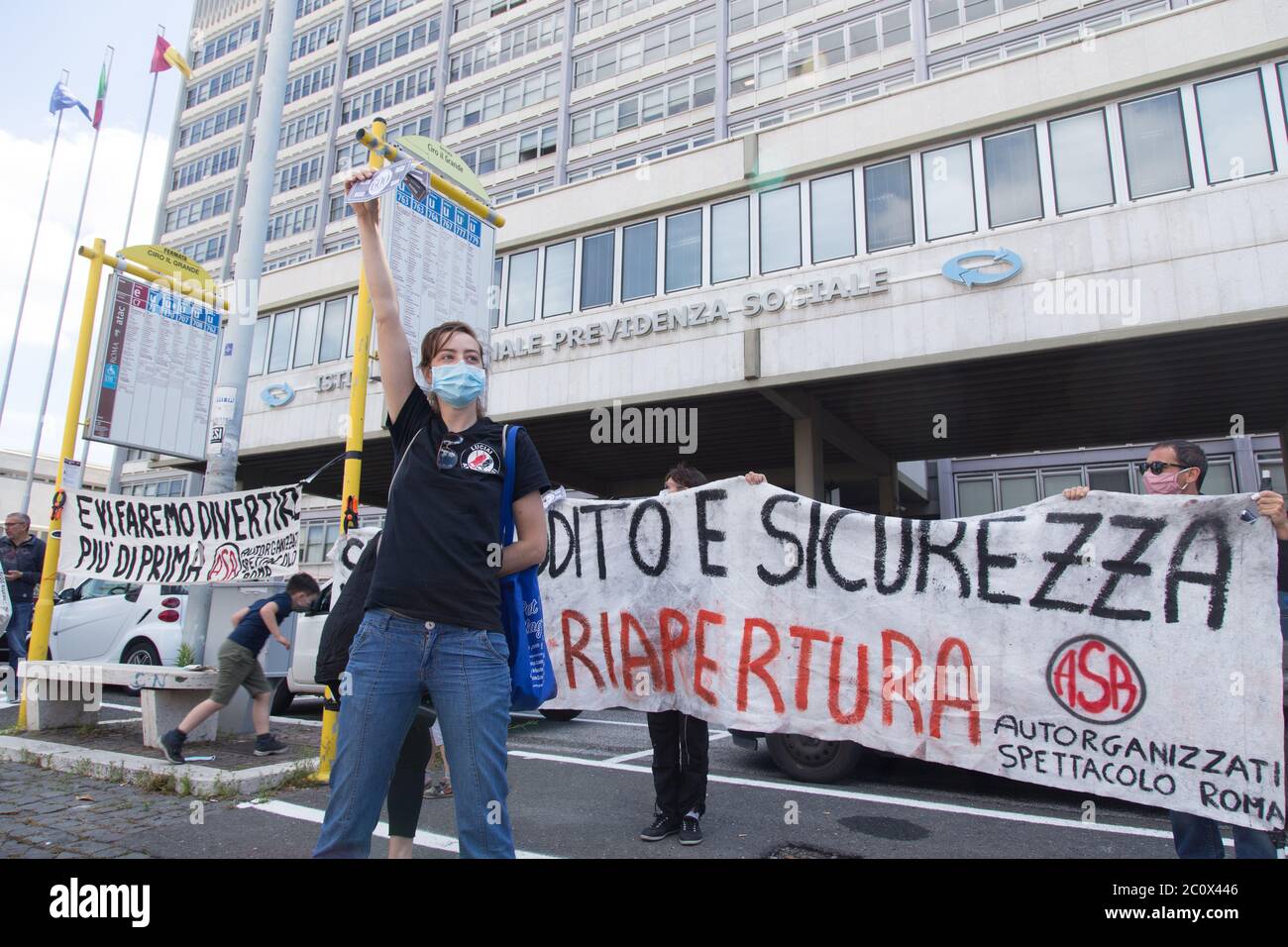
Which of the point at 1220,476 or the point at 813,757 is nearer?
the point at 813,757

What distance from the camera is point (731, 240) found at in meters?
15.2

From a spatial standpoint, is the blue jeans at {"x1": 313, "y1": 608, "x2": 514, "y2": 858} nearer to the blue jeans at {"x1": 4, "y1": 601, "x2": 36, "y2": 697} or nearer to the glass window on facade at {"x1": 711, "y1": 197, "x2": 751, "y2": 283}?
the blue jeans at {"x1": 4, "y1": 601, "x2": 36, "y2": 697}

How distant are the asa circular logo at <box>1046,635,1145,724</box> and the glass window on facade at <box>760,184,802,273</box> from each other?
1142 centimetres

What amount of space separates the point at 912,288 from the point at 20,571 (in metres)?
12.8

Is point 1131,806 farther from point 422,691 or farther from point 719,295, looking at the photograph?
point 719,295

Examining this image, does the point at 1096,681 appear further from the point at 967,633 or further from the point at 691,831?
the point at 691,831

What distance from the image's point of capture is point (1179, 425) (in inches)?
642

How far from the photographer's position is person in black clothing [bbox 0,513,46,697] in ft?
28.3

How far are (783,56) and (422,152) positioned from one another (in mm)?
31304

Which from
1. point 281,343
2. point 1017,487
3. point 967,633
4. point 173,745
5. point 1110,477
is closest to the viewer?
point 967,633

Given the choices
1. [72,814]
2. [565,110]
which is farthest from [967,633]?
[565,110]

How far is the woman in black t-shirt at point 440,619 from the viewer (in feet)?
7.29

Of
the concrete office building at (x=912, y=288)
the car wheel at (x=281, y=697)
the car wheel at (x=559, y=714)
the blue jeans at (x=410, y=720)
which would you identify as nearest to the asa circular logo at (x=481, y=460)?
the blue jeans at (x=410, y=720)
